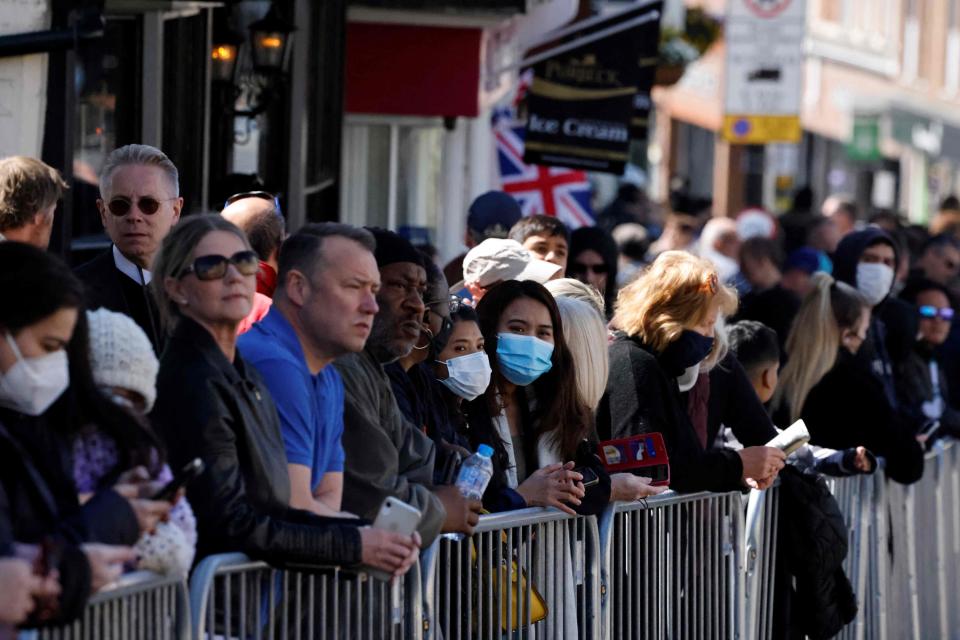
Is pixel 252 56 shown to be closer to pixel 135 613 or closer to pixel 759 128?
pixel 135 613

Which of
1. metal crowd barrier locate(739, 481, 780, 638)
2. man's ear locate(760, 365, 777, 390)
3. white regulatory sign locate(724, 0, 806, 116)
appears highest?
white regulatory sign locate(724, 0, 806, 116)

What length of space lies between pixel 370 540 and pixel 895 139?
3658 centimetres

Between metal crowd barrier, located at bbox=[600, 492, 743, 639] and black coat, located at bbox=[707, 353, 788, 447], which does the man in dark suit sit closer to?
metal crowd barrier, located at bbox=[600, 492, 743, 639]

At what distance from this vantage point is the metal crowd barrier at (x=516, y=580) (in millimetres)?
5590

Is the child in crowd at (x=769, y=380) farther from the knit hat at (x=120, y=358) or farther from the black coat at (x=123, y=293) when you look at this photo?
the knit hat at (x=120, y=358)

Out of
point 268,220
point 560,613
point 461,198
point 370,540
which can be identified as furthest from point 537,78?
point 370,540

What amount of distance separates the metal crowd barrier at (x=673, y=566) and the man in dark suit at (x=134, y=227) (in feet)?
5.39

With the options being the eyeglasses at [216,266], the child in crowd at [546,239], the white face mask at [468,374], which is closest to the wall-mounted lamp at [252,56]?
the child in crowd at [546,239]

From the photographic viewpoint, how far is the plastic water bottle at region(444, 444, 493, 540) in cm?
561

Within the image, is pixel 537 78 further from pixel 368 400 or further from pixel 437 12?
pixel 368 400

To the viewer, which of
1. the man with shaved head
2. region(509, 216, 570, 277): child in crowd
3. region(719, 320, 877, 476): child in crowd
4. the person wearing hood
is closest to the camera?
the man with shaved head

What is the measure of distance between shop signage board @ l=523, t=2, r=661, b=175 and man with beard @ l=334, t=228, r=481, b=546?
7.82 metres

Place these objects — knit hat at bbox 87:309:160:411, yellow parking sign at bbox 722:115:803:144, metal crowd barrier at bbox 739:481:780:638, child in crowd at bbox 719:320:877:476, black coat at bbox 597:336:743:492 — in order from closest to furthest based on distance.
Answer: knit hat at bbox 87:309:160:411
black coat at bbox 597:336:743:492
metal crowd barrier at bbox 739:481:780:638
child in crowd at bbox 719:320:877:476
yellow parking sign at bbox 722:115:803:144

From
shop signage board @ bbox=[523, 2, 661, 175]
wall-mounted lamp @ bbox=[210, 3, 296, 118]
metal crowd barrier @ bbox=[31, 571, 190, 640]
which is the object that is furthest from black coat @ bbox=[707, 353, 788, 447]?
shop signage board @ bbox=[523, 2, 661, 175]
